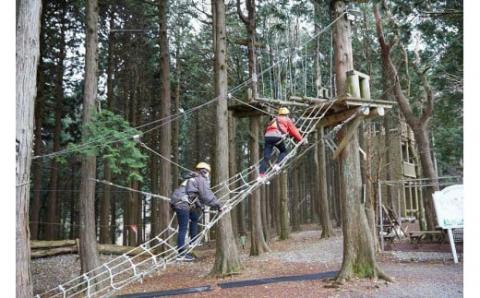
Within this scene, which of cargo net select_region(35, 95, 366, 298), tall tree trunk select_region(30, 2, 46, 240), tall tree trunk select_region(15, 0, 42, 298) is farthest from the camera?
tall tree trunk select_region(30, 2, 46, 240)

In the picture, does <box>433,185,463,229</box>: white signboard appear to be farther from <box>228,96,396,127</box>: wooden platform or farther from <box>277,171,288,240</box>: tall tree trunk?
<box>277,171,288,240</box>: tall tree trunk

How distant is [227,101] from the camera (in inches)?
381

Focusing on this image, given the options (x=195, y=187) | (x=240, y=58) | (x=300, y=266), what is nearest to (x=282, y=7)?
(x=240, y=58)

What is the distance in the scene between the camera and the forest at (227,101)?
22.5 ft

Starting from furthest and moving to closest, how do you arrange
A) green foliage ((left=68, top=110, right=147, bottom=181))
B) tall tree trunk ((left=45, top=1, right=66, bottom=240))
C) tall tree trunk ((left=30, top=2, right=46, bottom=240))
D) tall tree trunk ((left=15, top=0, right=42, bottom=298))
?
tall tree trunk ((left=45, top=1, right=66, bottom=240)) < tall tree trunk ((left=30, top=2, right=46, bottom=240)) < green foliage ((left=68, top=110, right=147, bottom=181)) < tall tree trunk ((left=15, top=0, right=42, bottom=298))

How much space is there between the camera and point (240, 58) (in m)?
14.6

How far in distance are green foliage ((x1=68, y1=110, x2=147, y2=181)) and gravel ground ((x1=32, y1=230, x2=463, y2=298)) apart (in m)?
2.78

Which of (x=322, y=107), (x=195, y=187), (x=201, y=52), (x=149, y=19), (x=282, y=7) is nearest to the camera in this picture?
(x=195, y=187)

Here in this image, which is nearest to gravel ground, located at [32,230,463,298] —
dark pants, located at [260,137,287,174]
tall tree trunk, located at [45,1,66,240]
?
dark pants, located at [260,137,287,174]

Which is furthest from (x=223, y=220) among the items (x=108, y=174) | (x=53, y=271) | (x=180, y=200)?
(x=108, y=174)

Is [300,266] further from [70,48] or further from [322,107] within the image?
[70,48]

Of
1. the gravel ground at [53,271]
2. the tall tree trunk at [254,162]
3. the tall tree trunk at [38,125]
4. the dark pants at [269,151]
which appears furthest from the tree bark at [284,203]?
the tall tree trunk at [38,125]

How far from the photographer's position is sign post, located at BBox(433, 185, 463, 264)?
8.90 m
